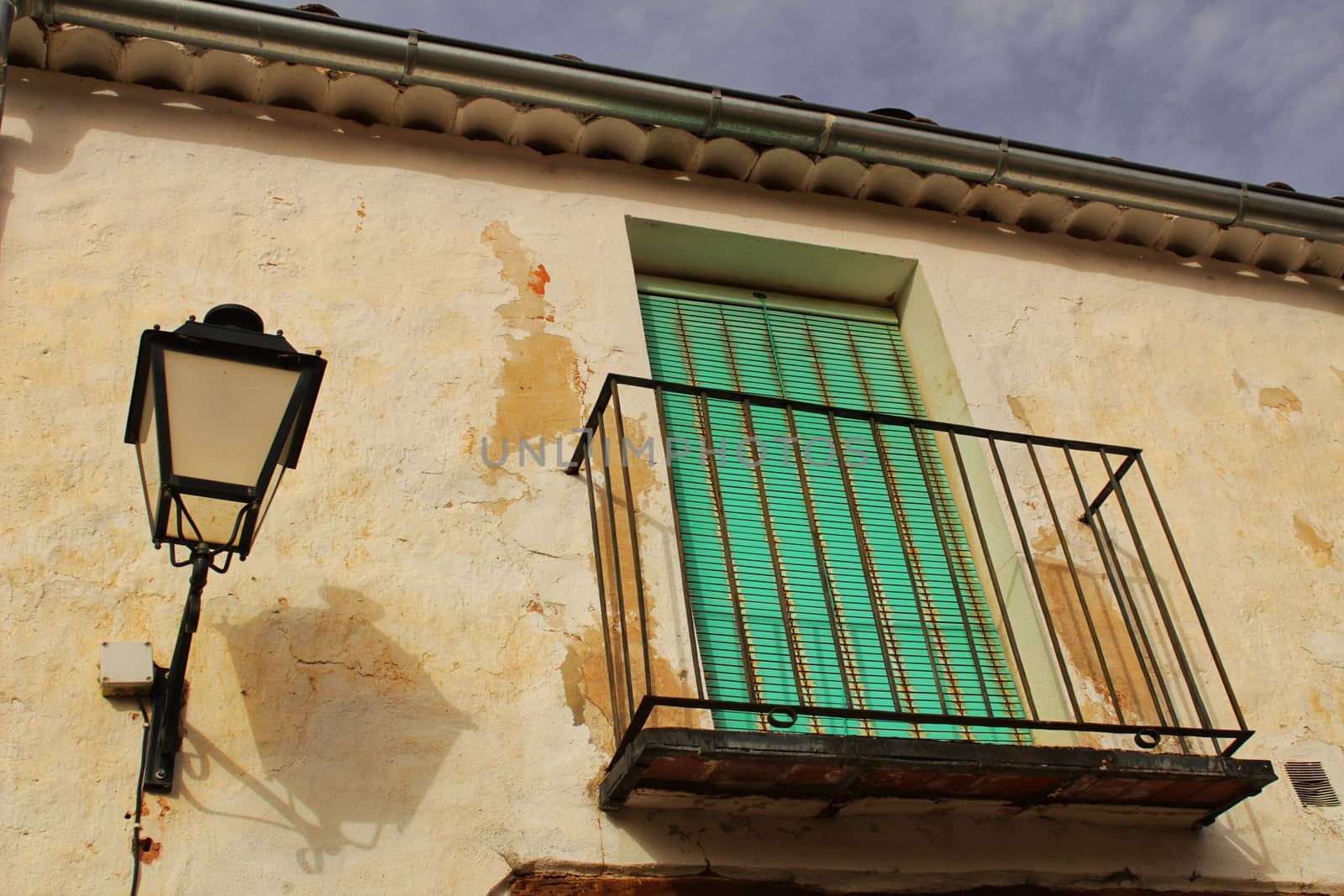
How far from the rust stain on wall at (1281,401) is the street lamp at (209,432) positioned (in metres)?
4.26

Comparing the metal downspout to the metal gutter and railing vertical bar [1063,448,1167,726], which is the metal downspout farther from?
railing vertical bar [1063,448,1167,726]

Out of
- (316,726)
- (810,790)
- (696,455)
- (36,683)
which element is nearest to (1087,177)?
(696,455)

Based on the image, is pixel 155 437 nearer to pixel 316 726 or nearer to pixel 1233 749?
pixel 316 726

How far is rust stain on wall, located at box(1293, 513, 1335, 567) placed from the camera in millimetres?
5598

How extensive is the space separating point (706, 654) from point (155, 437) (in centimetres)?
193

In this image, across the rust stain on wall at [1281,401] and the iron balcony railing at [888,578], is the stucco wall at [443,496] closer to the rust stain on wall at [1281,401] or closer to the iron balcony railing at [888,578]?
the rust stain on wall at [1281,401]

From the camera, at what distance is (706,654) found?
4.73m

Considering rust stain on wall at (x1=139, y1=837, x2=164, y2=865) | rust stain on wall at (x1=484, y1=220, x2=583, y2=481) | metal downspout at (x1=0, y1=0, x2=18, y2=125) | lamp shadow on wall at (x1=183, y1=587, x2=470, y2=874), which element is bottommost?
rust stain on wall at (x1=139, y1=837, x2=164, y2=865)

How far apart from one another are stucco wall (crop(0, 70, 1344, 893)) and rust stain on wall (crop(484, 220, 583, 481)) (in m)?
0.01

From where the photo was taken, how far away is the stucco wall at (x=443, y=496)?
3922 mm

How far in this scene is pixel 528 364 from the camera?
5191 millimetres

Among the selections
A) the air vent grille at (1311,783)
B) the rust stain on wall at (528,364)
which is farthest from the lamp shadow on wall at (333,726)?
the air vent grille at (1311,783)

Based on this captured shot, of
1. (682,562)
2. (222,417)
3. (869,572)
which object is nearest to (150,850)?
(222,417)

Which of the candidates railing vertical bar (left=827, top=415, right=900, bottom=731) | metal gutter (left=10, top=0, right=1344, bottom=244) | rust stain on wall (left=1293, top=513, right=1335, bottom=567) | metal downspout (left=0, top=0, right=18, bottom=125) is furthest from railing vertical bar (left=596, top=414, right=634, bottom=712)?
rust stain on wall (left=1293, top=513, right=1335, bottom=567)
